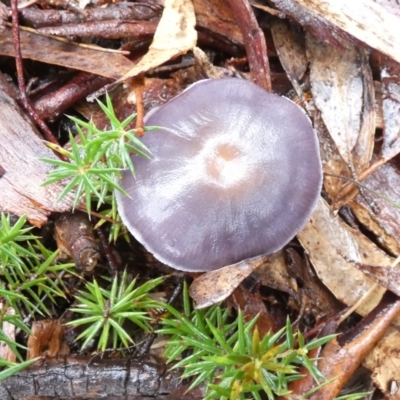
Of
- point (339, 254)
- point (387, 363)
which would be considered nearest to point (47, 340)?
point (339, 254)

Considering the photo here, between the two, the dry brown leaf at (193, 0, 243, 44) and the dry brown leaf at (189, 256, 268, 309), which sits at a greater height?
the dry brown leaf at (193, 0, 243, 44)

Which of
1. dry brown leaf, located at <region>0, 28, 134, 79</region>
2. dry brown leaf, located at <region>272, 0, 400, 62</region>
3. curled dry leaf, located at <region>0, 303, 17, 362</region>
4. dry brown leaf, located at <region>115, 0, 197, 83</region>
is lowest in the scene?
curled dry leaf, located at <region>0, 303, 17, 362</region>

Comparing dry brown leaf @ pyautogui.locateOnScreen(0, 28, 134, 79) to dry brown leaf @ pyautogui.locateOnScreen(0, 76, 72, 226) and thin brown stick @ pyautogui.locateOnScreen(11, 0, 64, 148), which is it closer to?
thin brown stick @ pyautogui.locateOnScreen(11, 0, 64, 148)

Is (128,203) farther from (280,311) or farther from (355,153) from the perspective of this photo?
(355,153)

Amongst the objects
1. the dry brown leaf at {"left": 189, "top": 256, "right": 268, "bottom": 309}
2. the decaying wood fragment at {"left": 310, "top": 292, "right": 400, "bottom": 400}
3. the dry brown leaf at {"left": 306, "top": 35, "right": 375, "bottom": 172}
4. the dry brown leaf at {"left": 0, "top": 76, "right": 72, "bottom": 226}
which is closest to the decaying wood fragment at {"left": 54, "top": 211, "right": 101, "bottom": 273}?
the dry brown leaf at {"left": 0, "top": 76, "right": 72, "bottom": 226}

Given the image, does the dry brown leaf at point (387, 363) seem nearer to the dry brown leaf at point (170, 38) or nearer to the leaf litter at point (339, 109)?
the leaf litter at point (339, 109)

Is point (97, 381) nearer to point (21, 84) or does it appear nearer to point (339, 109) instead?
point (21, 84)
